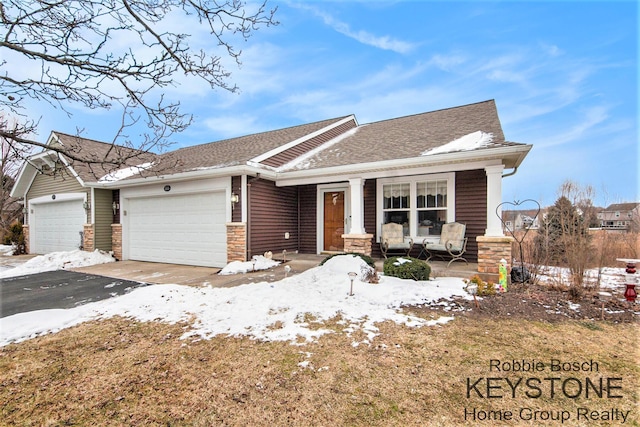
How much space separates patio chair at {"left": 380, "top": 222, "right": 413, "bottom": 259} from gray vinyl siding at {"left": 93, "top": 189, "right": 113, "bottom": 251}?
395 inches

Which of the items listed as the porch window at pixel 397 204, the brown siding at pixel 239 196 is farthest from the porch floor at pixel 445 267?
the brown siding at pixel 239 196

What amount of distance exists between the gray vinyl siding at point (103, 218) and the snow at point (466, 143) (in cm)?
1122

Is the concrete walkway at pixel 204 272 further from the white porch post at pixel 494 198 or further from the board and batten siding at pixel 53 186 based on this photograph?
the board and batten siding at pixel 53 186

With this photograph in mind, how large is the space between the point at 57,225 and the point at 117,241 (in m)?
3.93

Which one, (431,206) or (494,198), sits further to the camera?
(431,206)

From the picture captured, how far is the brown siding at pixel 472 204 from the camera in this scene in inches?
303

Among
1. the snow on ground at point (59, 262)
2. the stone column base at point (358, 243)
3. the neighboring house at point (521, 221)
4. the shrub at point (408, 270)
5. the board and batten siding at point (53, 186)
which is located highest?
the board and batten siding at point (53, 186)

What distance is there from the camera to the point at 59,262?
9609 millimetres

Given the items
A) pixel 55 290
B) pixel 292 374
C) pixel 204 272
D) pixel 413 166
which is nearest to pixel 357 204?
pixel 413 166

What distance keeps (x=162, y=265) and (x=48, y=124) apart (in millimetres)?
6039

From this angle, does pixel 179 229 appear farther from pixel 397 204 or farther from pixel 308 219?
pixel 397 204

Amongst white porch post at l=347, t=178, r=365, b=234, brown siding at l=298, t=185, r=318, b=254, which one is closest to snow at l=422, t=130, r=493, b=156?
white porch post at l=347, t=178, r=365, b=234

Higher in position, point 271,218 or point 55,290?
point 271,218

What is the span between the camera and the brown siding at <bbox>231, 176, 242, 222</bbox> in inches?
323
